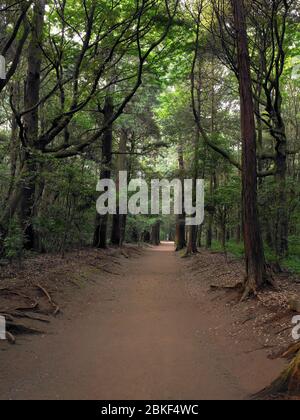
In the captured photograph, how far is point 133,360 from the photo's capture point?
5887mm

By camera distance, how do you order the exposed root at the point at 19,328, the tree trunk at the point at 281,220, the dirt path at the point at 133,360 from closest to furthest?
the dirt path at the point at 133,360 → the exposed root at the point at 19,328 → the tree trunk at the point at 281,220

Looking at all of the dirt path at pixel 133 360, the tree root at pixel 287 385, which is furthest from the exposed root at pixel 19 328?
the tree root at pixel 287 385

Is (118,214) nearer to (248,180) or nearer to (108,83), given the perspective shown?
(108,83)

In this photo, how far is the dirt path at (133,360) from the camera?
15.6 feet

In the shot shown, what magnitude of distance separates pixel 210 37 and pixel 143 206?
22.4 meters

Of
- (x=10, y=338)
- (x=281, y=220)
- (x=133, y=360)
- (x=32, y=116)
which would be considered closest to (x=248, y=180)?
(x=281, y=220)

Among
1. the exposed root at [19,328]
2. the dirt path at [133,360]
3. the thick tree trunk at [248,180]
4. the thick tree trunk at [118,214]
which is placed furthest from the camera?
the thick tree trunk at [118,214]

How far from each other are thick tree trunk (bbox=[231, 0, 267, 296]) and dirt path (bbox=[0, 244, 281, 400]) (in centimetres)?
138

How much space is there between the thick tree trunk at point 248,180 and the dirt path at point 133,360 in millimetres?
1382

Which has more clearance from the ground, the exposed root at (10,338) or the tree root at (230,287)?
the tree root at (230,287)

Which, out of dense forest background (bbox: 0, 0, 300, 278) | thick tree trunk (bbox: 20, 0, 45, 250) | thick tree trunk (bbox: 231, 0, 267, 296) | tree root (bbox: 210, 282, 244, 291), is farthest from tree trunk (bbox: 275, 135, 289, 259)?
thick tree trunk (bbox: 20, 0, 45, 250)

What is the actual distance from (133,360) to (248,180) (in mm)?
5505

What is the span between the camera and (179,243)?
109ft

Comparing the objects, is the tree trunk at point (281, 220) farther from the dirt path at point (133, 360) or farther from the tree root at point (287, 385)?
the tree root at point (287, 385)
